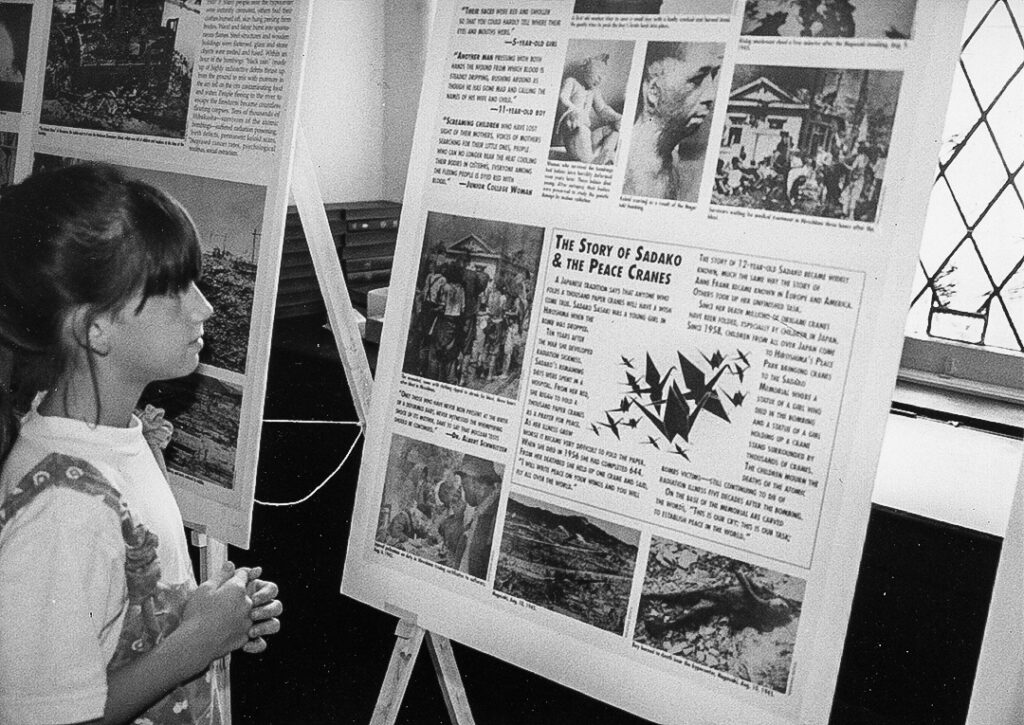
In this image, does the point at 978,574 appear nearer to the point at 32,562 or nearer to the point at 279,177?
the point at 279,177

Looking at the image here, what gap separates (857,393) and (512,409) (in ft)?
1.38

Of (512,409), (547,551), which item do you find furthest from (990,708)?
(512,409)

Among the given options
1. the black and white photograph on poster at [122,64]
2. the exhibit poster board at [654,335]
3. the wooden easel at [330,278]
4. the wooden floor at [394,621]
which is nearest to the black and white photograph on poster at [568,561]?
the exhibit poster board at [654,335]

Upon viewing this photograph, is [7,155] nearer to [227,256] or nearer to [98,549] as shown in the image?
[227,256]

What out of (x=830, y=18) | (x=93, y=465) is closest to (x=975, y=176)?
(x=830, y=18)

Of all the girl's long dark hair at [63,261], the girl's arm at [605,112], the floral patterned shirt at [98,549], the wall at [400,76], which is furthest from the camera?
the wall at [400,76]

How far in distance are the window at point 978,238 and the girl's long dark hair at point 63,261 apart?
2.10 meters

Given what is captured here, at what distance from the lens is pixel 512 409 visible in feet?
3.89

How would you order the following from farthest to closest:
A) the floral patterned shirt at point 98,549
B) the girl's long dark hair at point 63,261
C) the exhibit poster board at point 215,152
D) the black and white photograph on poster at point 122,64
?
the black and white photograph on poster at point 122,64 < the exhibit poster board at point 215,152 < the girl's long dark hair at point 63,261 < the floral patterned shirt at point 98,549

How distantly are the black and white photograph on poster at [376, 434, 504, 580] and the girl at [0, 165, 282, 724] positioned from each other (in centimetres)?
26

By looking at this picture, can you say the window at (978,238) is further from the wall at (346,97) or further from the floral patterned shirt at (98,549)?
the floral patterned shirt at (98,549)

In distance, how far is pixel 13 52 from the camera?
1768 mm

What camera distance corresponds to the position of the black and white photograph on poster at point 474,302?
1185 mm

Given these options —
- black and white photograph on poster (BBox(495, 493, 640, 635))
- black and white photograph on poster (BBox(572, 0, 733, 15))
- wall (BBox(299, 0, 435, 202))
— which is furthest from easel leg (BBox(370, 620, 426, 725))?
wall (BBox(299, 0, 435, 202))
